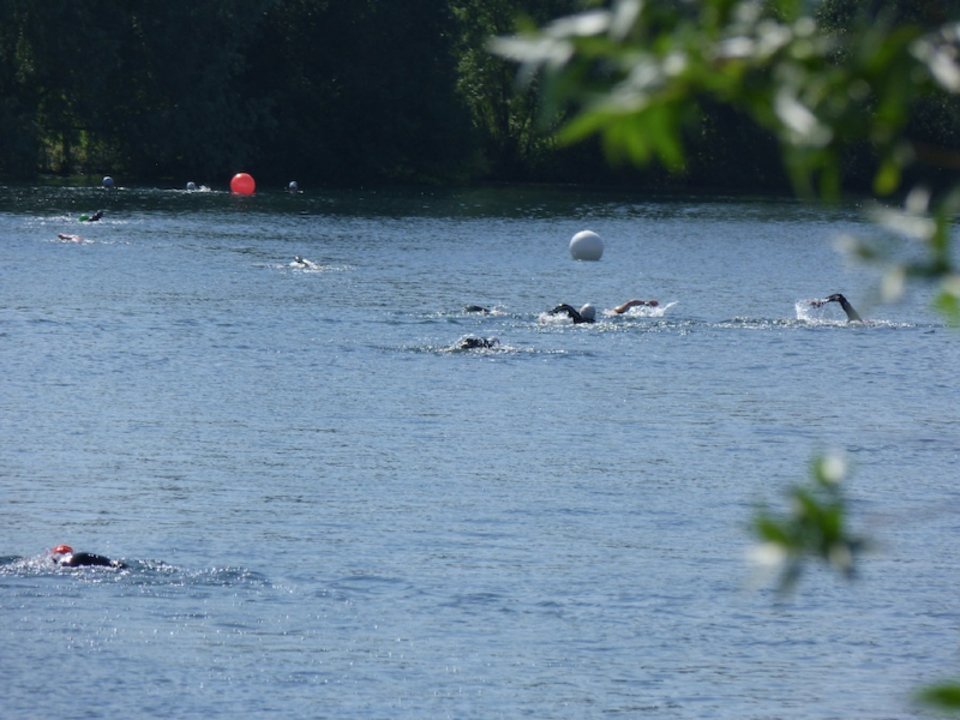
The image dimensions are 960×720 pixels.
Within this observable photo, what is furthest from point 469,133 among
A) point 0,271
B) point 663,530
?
point 663,530

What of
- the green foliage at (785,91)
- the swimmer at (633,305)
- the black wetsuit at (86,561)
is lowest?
the black wetsuit at (86,561)

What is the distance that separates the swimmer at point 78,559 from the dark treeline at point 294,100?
50456mm

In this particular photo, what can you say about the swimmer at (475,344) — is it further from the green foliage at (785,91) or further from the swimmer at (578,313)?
the green foliage at (785,91)

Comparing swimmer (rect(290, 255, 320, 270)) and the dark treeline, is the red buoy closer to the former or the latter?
the dark treeline

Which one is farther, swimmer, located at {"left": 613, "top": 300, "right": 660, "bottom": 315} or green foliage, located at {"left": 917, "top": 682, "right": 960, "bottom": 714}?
swimmer, located at {"left": 613, "top": 300, "right": 660, "bottom": 315}

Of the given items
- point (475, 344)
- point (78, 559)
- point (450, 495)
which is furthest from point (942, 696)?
point (475, 344)

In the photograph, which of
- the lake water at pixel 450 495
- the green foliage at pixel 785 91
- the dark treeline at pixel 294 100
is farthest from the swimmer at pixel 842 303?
the dark treeline at pixel 294 100

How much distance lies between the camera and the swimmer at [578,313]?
3144 centimetres

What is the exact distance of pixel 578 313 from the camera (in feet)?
104

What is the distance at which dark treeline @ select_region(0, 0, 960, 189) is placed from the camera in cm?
6900

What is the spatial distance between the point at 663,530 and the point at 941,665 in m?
3.90

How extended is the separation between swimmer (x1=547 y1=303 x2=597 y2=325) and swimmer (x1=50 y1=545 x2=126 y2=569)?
18.2 meters

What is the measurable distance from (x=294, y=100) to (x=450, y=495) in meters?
64.8

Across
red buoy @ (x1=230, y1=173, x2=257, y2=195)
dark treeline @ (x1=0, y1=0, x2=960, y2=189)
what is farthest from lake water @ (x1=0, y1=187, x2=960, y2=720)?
dark treeline @ (x1=0, y1=0, x2=960, y2=189)
